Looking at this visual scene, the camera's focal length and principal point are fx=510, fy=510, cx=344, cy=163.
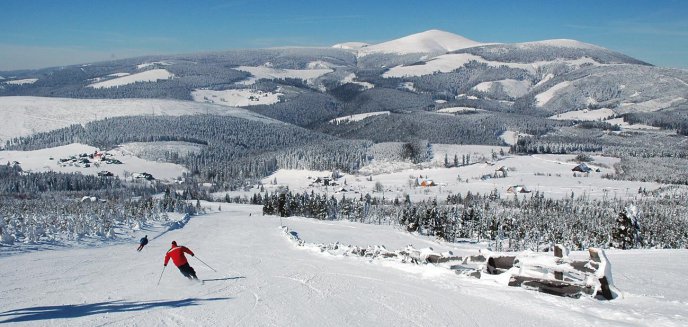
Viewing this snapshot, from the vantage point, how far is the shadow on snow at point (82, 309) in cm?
1377

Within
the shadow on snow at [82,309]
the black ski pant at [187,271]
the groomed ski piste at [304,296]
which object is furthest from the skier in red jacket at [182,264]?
the shadow on snow at [82,309]

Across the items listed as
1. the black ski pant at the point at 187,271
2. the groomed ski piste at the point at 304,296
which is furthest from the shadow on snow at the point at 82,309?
the black ski pant at the point at 187,271

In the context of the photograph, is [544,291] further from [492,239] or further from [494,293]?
[492,239]

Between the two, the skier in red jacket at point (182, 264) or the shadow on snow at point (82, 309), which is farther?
the skier in red jacket at point (182, 264)

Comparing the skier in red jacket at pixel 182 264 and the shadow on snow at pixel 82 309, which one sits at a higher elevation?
the shadow on snow at pixel 82 309

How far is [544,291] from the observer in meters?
16.8

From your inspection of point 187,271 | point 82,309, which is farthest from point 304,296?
point 82,309

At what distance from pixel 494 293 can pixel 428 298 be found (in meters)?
2.33

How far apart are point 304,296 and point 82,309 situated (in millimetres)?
6540

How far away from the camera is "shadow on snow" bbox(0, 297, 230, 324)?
1377 centimetres

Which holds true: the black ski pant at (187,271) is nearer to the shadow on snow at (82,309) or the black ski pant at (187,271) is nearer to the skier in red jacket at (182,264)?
the skier in red jacket at (182,264)

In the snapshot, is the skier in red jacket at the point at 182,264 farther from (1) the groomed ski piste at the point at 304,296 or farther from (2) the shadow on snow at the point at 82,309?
(2) the shadow on snow at the point at 82,309

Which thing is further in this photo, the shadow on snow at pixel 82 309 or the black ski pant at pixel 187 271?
the black ski pant at pixel 187 271

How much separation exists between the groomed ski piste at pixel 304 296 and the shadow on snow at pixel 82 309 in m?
0.03
